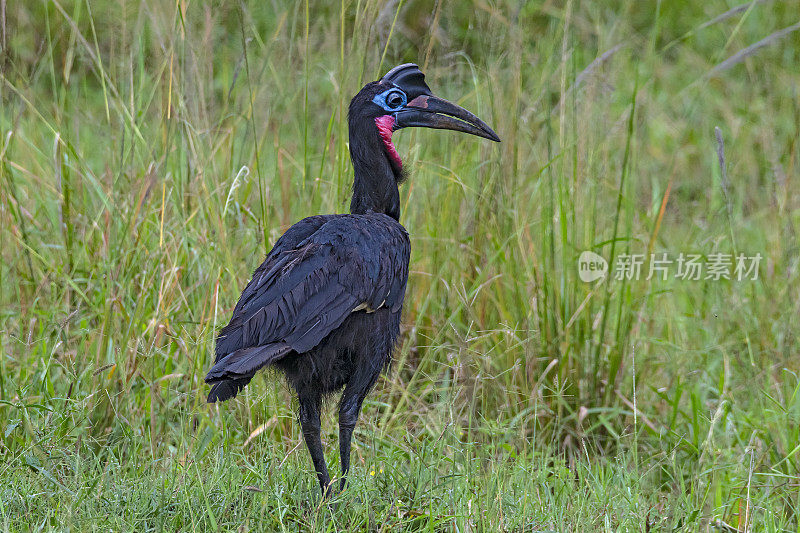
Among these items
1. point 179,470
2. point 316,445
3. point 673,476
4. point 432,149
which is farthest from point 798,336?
point 179,470

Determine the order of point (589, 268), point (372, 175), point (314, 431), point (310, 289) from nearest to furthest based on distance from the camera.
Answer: point (310, 289) → point (314, 431) → point (372, 175) → point (589, 268)

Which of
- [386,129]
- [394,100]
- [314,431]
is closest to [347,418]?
[314,431]

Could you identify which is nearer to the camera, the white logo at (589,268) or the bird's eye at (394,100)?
the bird's eye at (394,100)

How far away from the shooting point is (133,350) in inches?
129

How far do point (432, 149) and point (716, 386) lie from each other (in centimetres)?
160

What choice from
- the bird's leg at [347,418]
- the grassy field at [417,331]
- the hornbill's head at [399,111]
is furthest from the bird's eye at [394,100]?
the bird's leg at [347,418]

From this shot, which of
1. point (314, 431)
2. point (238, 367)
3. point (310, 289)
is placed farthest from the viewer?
point (314, 431)

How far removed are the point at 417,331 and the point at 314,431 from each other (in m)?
0.90

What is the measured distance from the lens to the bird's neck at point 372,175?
3145 mm

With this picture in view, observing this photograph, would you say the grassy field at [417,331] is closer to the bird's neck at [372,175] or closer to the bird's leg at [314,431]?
the bird's leg at [314,431]

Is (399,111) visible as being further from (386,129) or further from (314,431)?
(314,431)

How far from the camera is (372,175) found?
3143 mm

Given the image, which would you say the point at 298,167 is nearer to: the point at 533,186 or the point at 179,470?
the point at 533,186

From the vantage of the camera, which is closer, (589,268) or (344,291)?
(344,291)
